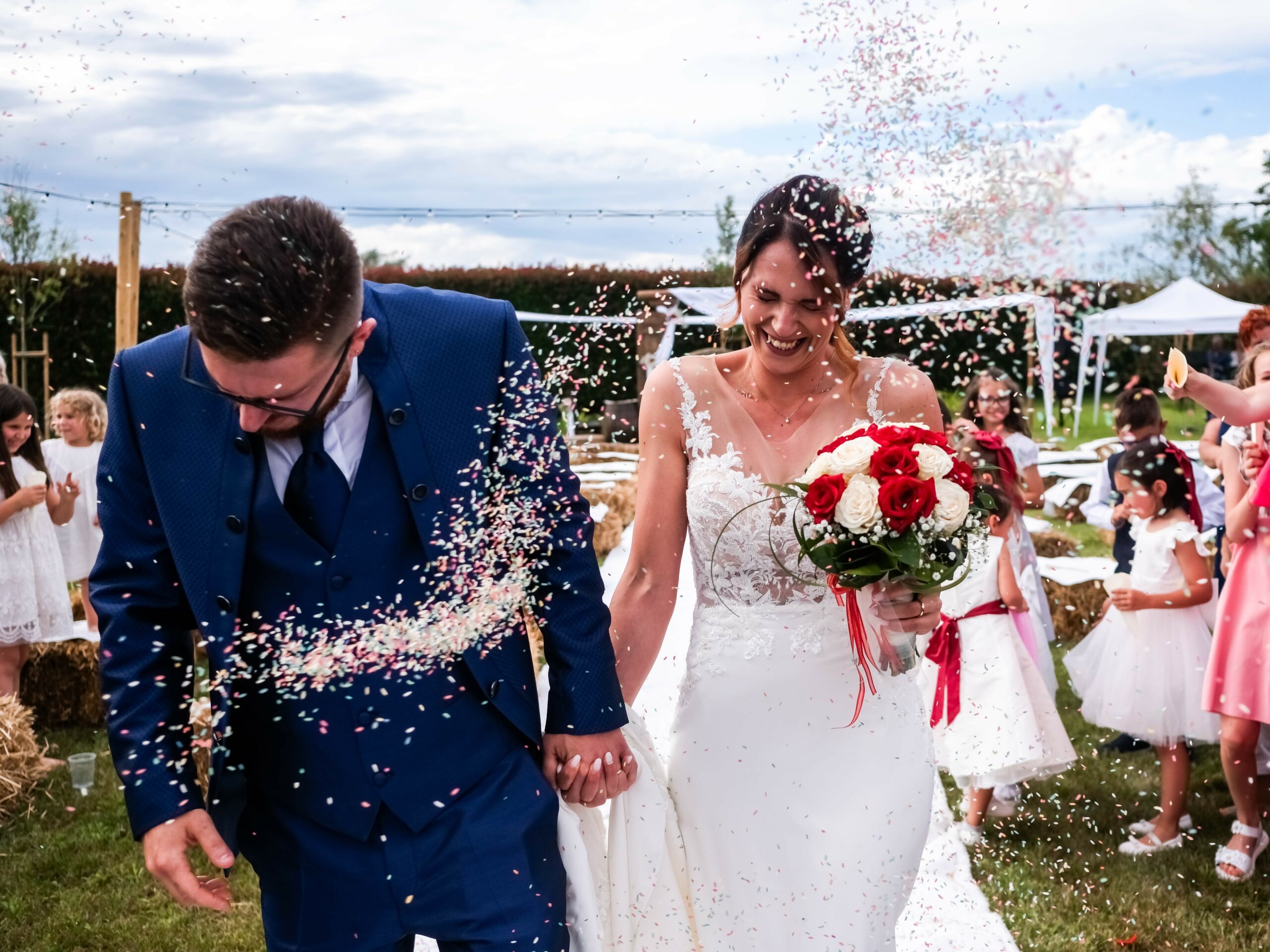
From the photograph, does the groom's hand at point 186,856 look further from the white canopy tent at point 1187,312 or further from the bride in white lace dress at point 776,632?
the white canopy tent at point 1187,312

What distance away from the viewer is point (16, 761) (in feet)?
19.3

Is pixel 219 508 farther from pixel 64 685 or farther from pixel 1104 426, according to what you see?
pixel 1104 426

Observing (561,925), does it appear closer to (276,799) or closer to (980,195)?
(276,799)

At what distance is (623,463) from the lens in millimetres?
13586

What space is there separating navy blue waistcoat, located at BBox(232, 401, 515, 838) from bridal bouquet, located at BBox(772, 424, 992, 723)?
37.6 inches

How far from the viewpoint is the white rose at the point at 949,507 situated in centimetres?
268

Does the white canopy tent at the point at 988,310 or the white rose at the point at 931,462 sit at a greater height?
the white canopy tent at the point at 988,310

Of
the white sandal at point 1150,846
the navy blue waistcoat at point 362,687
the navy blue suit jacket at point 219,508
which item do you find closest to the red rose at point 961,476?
the navy blue suit jacket at point 219,508

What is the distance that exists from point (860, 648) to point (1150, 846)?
2.78m

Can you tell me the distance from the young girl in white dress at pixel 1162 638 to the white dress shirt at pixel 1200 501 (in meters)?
1.37

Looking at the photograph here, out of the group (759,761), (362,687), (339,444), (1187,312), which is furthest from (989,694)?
(1187,312)

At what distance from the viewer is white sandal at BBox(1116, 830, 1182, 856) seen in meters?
4.84

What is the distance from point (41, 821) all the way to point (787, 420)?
460 centimetres

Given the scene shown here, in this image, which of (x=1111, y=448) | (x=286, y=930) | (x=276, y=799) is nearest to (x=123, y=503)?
(x=276, y=799)
